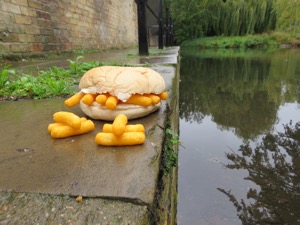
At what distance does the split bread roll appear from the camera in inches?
46.9

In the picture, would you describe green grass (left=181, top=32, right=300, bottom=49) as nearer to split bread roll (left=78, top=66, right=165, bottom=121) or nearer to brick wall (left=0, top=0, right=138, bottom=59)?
brick wall (left=0, top=0, right=138, bottom=59)

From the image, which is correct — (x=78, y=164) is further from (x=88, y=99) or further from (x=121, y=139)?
(x=88, y=99)

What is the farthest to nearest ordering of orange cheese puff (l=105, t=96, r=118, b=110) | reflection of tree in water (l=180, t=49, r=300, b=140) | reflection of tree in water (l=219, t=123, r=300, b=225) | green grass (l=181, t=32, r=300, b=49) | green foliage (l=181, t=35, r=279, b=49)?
green foliage (l=181, t=35, r=279, b=49) < green grass (l=181, t=32, r=300, b=49) < reflection of tree in water (l=180, t=49, r=300, b=140) < reflection of tree in water (l=219, t=123, r=300, b=225) < orange cheese puff (l=105, t=96, r=118, b=110)

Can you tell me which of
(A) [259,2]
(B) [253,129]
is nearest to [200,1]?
(A) [259,2]

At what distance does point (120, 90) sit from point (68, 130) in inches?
12.3

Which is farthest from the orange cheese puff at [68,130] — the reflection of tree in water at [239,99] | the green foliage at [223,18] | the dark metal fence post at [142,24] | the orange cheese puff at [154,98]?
the green foliage at [223,18]

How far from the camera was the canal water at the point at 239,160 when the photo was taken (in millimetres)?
1504

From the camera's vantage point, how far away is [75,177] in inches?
30.8

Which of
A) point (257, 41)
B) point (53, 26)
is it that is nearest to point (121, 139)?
point (53, 26)

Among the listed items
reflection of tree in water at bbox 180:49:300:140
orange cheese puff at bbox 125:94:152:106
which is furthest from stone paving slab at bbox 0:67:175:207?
reflection of tree in water at bbox 180:49:300:140

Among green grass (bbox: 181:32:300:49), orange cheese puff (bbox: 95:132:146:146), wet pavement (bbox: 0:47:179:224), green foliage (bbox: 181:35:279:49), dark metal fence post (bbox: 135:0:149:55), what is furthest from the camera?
green foliage (bbox: 181:35:279:49)

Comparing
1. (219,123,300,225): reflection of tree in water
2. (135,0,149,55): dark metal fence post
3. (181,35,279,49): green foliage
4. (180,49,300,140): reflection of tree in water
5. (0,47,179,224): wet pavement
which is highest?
(135,0,149,55): dark metal fence post

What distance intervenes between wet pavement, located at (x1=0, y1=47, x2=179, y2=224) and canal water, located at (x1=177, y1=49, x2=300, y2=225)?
2.51 feet

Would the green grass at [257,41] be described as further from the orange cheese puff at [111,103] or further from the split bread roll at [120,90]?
the orange cheese puff at [111,103]
